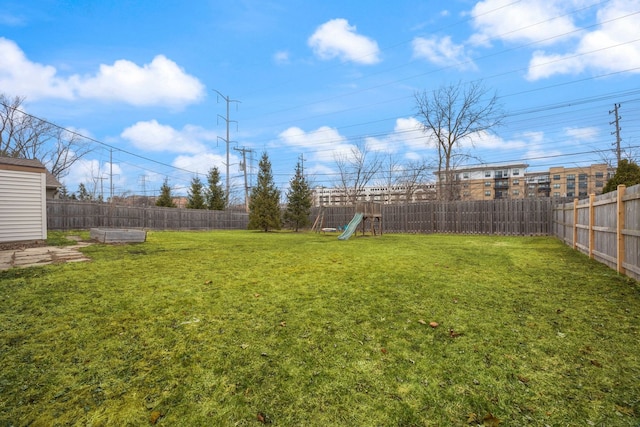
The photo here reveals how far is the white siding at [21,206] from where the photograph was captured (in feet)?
26.7

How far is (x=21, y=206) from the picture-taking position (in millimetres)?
8438

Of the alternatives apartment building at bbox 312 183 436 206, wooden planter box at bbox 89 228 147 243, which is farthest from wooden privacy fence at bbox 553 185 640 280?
apartment building at bbox 312 183 436 206

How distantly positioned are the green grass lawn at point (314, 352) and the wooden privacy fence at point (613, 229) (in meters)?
0.64

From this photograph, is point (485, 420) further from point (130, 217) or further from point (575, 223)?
point (130, 217)

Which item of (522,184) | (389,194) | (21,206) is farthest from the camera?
(522,184)

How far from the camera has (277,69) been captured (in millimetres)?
21094

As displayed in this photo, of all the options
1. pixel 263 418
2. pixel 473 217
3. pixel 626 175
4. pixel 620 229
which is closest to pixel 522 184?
pixel 473 217

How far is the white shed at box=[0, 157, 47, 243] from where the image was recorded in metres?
8.13

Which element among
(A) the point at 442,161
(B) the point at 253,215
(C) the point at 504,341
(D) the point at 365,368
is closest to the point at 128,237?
(D) the point at 365,368

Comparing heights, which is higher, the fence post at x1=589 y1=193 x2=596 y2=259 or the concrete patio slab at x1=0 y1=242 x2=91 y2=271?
the fence post at x1=589 y1=193 x2=596 y2=259

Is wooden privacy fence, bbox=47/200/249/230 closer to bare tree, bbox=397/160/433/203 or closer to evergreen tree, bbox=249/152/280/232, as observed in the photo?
evergreen tree, bbox=249/152/280/232

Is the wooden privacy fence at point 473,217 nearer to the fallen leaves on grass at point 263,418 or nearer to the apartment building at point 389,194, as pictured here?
the apartment building at point 389,194

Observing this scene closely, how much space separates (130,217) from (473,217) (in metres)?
19.3

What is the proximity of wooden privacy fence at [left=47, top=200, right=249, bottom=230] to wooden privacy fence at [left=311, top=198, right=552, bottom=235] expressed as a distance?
9878 millimetres
